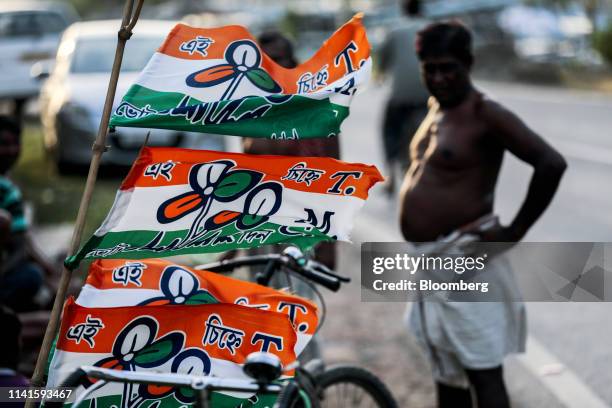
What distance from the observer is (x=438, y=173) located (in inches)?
182

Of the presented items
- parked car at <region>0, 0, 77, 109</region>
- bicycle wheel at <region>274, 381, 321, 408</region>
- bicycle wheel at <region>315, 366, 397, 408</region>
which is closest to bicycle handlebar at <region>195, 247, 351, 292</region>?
bicycle wheel at <region>315, 366, 397, 408</region>

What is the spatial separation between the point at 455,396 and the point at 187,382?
2.10 m

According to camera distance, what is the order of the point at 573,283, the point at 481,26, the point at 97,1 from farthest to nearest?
the point at 97,1, the point at 481,26, the point at 573,283

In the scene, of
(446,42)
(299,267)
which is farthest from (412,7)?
(299,267)

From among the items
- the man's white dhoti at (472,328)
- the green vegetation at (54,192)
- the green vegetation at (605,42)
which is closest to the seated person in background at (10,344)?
the man's white dhoti at (472,328)

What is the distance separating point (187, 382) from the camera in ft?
9.44

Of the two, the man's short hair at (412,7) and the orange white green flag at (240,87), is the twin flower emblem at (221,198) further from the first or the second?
the man's short hair at (412,7)

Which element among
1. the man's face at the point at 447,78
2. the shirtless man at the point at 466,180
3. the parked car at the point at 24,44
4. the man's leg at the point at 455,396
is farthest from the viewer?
the parked car at the point at 24,44

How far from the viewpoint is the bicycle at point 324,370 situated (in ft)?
13.7

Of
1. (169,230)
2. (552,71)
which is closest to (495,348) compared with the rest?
(169,230)

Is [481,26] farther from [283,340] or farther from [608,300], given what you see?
[283,340]

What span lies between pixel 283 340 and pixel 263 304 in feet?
0.43

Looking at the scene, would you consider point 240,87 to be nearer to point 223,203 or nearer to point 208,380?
point 223,203

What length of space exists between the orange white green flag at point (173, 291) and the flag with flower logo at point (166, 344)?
26 mm
